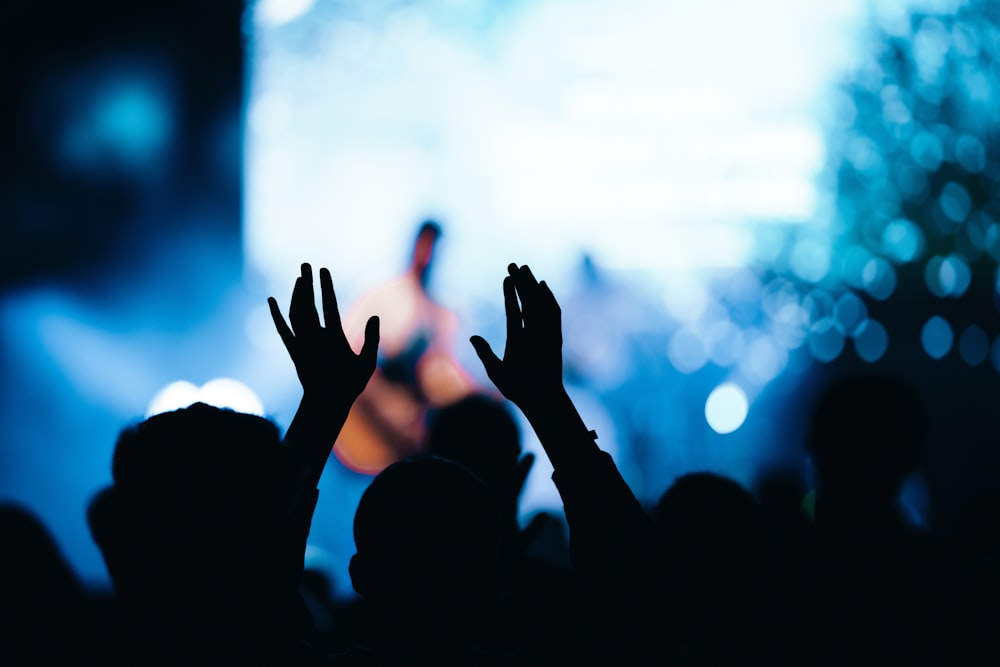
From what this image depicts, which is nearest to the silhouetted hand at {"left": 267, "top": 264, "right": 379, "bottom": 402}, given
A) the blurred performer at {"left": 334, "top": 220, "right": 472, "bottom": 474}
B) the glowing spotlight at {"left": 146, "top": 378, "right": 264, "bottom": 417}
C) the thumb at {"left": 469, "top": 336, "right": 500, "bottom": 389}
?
the thumb at {"left": 469, "top": 336, "right": 500, "bottom": 389}

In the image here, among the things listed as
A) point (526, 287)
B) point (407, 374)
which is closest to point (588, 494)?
point (526, 287)

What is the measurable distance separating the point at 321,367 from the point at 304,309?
10cm

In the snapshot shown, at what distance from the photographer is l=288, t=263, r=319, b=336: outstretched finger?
1433mm

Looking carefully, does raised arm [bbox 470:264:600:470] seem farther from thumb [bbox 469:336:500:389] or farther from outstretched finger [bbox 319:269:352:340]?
outstretched finger [bbox 319:269:352:340]

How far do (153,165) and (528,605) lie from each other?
16.4ft

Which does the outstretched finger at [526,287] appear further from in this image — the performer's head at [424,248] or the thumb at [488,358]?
the performer's head at [424,248]

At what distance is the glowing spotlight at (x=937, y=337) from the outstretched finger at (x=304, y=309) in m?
10.3

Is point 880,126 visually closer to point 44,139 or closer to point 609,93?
point 609,93

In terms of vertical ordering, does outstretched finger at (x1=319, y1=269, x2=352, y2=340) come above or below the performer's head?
below

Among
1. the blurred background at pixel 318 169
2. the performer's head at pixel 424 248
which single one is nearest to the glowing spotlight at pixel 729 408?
the blurred background at pixel 318 169

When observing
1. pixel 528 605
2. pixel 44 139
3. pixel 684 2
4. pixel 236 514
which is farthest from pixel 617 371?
pixel 236 514

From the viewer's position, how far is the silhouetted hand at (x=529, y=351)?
129cm

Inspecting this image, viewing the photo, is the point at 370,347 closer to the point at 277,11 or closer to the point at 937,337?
the point at 277,11

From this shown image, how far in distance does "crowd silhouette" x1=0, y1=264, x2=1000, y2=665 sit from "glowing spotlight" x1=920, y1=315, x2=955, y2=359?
9.65 meters
